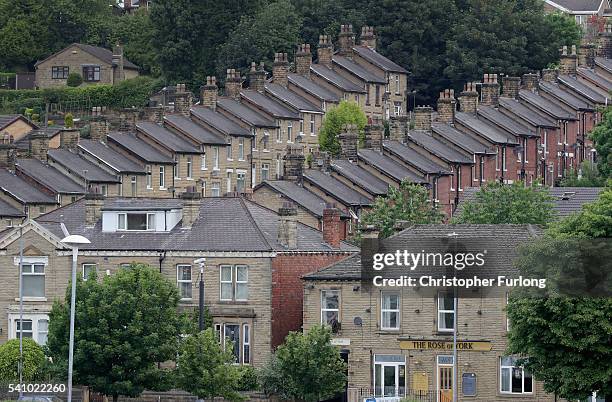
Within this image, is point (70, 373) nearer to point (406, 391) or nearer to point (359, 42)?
point (406, 391)

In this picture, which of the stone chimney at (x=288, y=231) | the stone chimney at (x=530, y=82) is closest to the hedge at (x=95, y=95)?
the stone chimney at (x=530, y=82)

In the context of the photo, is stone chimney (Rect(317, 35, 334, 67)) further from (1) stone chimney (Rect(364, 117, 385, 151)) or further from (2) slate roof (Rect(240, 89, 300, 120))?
(1) stone chimney (Rect(364, 117, 385, 151))

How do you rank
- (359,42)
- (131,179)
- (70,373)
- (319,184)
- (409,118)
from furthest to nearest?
(359,42)
(409,118)
(131,179)
(319,184)
(70,373)

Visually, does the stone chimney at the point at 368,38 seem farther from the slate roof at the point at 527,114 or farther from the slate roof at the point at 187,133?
the slate roof at the point at 187,133

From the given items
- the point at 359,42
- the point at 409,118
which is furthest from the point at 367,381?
the point at 359,42

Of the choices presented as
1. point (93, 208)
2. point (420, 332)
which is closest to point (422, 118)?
point (93, 208)

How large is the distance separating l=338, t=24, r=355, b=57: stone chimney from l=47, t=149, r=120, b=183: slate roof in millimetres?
35743

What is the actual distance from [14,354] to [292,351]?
35.4 ft

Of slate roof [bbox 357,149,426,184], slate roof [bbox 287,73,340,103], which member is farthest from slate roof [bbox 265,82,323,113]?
slate roof [bbox 357,149,426,184]

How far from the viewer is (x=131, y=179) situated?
146 meters

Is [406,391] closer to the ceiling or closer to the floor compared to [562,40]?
closer to the floor

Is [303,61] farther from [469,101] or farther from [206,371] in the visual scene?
[206,371]

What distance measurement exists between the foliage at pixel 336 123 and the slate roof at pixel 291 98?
338 centimetres

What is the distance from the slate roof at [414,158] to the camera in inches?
5773
